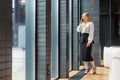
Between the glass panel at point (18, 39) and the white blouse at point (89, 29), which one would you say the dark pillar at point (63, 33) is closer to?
the white blouse at point (89, 29)

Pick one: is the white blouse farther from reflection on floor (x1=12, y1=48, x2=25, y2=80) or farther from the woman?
reflection on floor (x1=12, y1=48, x2=25, y2=80)

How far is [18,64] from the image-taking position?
4.12 m

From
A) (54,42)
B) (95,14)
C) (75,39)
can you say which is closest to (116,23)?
(95,14)

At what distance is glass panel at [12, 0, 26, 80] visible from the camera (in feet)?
12.5

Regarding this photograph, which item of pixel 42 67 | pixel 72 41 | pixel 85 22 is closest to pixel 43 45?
pixel 42 67

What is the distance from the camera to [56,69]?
245 inches

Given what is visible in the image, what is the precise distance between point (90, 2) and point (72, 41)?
81.7 inches

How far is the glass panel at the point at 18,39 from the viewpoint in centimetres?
381

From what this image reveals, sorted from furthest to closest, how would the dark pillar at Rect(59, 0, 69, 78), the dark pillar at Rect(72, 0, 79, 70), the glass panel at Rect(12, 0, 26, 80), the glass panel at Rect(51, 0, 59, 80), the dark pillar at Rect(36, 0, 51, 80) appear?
the dark pillar at Rect(72, 0, 79, 70), the dark pillar at Rect(59, 0, 69, 78), the glass panel at Rect(51, 0, 59, 80), the dark pillar at Rect(36, 0, 51, 80), the glass panel at Rect(12, 0, 26, 80)

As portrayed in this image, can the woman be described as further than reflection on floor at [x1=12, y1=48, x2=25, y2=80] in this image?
Yes

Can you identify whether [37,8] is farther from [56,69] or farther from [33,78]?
[56,69]

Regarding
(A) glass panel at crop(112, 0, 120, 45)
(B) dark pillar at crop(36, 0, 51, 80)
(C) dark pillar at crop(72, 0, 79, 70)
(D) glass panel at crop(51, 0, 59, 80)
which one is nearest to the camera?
(B) dark pillar at crop(36, 0, 51, 80)

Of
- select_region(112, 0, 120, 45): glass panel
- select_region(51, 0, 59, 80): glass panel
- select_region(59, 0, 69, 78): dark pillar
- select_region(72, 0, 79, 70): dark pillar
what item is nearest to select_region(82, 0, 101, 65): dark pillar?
select_region(72, 0, 79, 70): dark pillar

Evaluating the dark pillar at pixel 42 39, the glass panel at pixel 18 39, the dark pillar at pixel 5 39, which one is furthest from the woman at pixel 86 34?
the dark pillar at pixel 5 39
